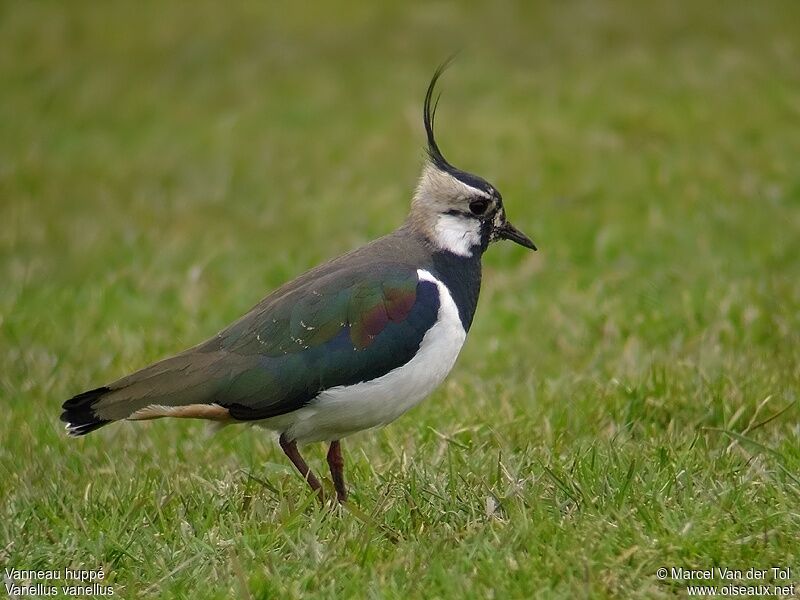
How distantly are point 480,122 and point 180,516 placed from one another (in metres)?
6.55

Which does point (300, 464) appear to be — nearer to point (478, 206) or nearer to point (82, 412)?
point (82, 412)

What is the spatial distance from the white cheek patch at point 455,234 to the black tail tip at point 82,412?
4.61 ft

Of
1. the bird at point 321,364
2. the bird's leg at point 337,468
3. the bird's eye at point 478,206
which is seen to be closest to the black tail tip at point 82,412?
the bird at point 321,364

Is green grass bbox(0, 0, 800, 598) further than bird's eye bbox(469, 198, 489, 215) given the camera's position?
No

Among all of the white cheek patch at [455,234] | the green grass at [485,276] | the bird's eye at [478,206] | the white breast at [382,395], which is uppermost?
the bird's eye at [478,206]

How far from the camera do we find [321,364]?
4621mm

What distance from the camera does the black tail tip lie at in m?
4.71

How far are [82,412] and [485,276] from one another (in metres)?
3.77

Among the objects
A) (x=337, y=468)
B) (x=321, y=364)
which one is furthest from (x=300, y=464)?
(x=321, y=364)

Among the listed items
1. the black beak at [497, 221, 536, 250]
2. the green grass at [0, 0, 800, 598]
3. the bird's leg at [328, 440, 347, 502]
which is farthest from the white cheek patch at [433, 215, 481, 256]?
the bird's leg at [328, 440, 347, 502]

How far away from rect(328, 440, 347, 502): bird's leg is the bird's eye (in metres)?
1.09

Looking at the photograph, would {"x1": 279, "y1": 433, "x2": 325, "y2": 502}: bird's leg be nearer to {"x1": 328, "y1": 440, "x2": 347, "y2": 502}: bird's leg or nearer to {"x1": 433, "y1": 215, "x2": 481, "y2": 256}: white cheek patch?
{"x1": 328, "y1": 440, "x2": 347, "y2": 502}: bird's leg

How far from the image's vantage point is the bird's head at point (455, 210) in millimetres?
5113

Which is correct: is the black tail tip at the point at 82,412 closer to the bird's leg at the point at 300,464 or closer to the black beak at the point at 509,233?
the bird's leg at the point at 300,464
